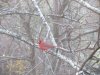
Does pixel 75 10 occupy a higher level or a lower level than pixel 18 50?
higher

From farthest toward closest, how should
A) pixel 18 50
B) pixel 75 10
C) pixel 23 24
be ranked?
pixel 18 50 → pixel 23 24 → pixel 75 10

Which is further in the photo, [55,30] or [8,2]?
[55,30]

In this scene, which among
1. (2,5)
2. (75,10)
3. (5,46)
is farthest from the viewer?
(5,46)

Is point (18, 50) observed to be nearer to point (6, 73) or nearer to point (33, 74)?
point (33, 74)

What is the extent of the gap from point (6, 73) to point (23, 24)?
239 centimetres

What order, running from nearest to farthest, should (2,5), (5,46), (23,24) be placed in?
(2,5) → (23,24) → (5,46)

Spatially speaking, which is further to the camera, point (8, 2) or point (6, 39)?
point (6, 39)

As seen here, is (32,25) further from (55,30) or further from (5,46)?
(5,46)

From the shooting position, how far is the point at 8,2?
202 inches

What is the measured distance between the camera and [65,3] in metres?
5.45

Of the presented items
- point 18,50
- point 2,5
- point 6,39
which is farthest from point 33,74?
point 2,5

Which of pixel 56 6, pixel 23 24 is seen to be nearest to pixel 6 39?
pixel 23 24

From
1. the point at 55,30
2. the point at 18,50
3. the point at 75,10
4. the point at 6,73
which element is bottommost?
the point at 6,73

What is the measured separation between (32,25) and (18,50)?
0.92m
